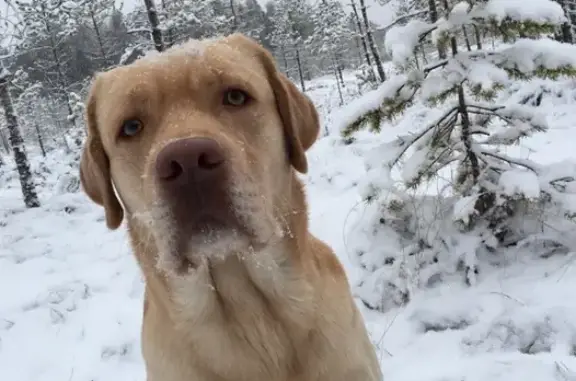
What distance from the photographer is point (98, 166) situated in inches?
91.2

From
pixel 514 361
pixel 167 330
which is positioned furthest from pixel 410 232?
pixel 167 330

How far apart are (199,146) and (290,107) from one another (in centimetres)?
81

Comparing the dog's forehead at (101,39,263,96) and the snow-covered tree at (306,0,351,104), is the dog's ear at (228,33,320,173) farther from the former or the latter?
the snow-covered tree at (306,0,351,104)

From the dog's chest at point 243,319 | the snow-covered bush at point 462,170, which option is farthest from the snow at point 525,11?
the dog's chest at point 243,319

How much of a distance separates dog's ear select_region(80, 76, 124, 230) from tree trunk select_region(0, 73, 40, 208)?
967 cm

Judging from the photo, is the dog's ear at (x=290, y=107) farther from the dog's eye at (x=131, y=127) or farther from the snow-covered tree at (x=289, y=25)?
the snow-covered tree at (x=289, y=25)

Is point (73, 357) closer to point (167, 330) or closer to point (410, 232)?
point (167, 330)

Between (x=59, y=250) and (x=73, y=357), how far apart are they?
3359 mm

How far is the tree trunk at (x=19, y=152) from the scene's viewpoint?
11.0 meters

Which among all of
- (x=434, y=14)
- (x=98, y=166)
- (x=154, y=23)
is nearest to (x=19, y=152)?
(x=154, y=23)

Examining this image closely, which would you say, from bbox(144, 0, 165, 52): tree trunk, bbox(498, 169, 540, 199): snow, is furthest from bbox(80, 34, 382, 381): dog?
bbox(144, 0, 165, 52): tree trunk

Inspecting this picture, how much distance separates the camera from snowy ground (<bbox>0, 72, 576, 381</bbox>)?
3248mm

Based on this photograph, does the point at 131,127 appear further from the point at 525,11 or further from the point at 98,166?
the point at 525,11

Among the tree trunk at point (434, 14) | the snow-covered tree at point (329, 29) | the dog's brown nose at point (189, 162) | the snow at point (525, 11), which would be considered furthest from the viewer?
the snow-covered tree at point (329, 29)
